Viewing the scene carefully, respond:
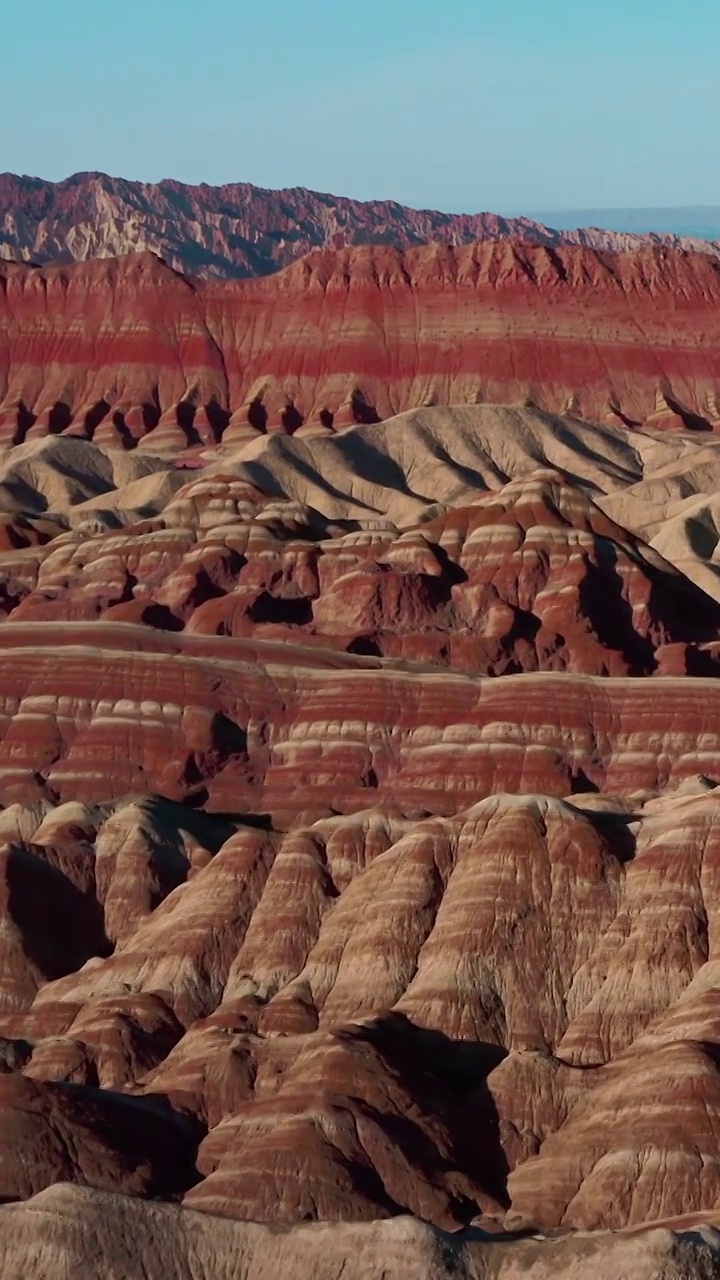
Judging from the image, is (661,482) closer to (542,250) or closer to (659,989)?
(542,250)

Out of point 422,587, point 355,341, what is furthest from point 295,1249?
point 355,341

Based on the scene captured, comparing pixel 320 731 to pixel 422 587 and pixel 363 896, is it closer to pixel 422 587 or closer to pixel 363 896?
pixel 363 896

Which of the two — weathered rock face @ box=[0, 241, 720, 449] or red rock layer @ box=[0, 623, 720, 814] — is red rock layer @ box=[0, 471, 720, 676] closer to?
red rock layer @ box=[0, 623, 720, 814]

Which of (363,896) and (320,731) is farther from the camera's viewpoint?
(320,731)

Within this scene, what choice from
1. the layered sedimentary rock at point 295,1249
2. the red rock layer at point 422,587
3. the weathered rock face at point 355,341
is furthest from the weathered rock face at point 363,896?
the weathered rock face at point 355,341

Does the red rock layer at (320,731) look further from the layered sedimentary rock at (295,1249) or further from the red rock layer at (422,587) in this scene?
the layered sedimentary rock at (295,1249)

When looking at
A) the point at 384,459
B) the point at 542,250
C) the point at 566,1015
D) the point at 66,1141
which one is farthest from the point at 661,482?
the point at 66,1141

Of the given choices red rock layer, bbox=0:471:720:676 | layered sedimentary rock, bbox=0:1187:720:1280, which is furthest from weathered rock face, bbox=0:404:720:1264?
red rock layer, bbox=0:471:720:676
